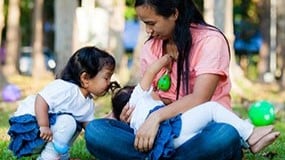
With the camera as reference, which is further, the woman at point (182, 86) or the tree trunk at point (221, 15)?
the tree trunk at point (221, 15)

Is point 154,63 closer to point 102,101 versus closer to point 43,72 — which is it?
point 102,101

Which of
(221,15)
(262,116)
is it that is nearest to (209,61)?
(262,116)

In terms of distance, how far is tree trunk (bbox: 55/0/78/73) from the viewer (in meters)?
16.2

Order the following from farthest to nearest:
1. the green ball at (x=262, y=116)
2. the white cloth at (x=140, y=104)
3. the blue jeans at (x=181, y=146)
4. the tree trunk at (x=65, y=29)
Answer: the tree trunk at (x=65, y=29) → the green ball at (x=262, y=116) → the white cloth at (x=140, y=104) → the blue jeans at (x=181, y=146)

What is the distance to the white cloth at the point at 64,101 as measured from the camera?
529 cm

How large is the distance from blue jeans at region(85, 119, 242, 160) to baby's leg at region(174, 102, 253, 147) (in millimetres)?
44

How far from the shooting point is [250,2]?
32.0 meters

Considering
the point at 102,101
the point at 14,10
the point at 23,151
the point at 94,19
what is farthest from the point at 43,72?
the point at 23,151

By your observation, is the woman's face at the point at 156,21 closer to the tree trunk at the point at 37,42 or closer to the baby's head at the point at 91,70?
the baby's head at the point at 91,70

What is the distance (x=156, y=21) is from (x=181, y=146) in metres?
0.77

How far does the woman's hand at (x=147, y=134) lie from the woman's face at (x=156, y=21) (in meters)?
0.56

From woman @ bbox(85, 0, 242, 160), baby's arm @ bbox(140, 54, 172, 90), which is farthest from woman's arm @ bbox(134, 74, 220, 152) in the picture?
baby's arm @ bbox(140, 54, 172, 90)

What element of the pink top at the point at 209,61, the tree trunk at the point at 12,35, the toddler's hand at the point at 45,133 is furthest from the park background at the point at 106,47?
the pink top at the point at 209,61

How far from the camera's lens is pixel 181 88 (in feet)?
17.0
